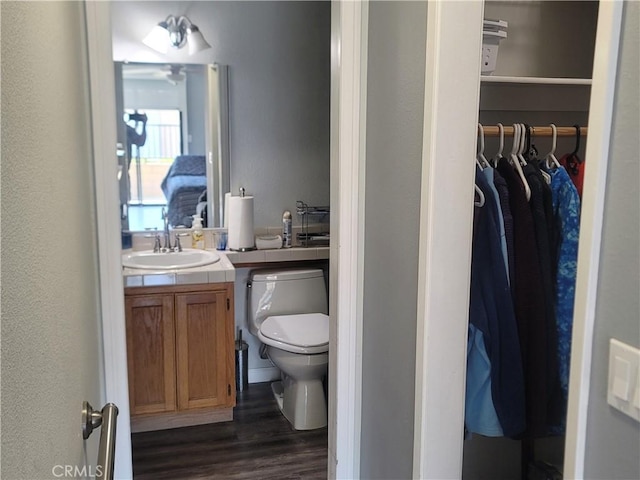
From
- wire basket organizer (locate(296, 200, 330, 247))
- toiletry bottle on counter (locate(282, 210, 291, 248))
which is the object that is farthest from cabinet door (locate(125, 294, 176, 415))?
wire basket organizer (locate(296, 200, 330, 247))

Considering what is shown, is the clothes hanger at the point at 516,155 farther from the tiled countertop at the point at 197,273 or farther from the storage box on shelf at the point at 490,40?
the tiled countertop at the point at 197,273

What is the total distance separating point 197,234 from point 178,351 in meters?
0.71

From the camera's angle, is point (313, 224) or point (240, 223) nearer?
point (240, 223)

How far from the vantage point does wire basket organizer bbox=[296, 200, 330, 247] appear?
3.36m

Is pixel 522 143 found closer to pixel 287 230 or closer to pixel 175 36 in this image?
pixel 287 230

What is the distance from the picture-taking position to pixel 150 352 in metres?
2.76

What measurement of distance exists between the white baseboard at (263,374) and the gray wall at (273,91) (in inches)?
35.7

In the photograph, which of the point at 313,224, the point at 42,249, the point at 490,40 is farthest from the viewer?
the point at 313,224

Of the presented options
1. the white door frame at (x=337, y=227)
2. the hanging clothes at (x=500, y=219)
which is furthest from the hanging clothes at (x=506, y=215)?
the white door frame at (x=337, y=227)

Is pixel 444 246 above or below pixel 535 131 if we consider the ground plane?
below

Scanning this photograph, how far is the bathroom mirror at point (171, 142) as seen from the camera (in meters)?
3.12

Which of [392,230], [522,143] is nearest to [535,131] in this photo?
[522,143]

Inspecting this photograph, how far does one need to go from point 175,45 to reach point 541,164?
2151 millimetres

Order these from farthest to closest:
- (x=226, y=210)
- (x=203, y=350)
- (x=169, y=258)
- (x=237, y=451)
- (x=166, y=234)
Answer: (x=226, y=210), (x=166, y=234), (x=169, y=258), (x=203, y=350), (x=237, y=451)
